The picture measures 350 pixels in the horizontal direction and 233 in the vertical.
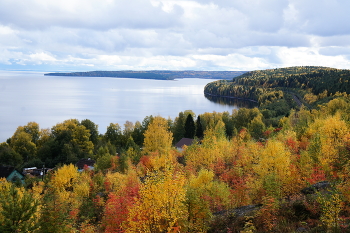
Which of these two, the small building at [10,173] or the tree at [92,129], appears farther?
the tree at [92,129]

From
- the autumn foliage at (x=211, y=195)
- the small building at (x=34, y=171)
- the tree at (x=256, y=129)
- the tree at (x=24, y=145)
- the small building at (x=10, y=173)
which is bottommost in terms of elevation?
the small building at (x=34, y=171)

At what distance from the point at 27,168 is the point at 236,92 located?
487 feet

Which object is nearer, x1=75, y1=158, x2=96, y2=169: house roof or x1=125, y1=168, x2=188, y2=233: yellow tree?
x1=125, y1=168, x2=188, y2=233: yellow tree

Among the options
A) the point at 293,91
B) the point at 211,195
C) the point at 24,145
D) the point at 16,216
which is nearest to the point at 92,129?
the point at 24,145

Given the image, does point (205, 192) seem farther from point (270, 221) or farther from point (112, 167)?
point (112, 167)

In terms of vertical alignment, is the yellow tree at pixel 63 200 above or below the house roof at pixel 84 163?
above

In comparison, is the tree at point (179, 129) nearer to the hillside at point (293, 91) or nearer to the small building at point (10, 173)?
the hillside at point (293, 91)

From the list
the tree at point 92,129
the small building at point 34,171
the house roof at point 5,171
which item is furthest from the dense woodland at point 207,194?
the tree at point 92,129

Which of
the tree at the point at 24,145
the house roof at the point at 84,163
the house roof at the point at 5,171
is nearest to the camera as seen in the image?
the house roof at the point at 5,171

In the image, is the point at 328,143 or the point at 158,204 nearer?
the point at 158,204

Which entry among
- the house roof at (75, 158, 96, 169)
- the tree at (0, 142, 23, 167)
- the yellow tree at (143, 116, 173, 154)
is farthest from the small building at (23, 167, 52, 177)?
the yellow tree at (143, 116, 173, 154)

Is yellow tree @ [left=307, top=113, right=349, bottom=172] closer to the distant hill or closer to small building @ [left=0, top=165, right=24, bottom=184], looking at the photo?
small building @ [left=0, top=165, right=24, bottom=184]

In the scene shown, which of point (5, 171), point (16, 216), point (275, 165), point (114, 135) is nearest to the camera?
point (16, 216)

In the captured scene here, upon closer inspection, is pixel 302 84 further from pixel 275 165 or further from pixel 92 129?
pixel 275 165
